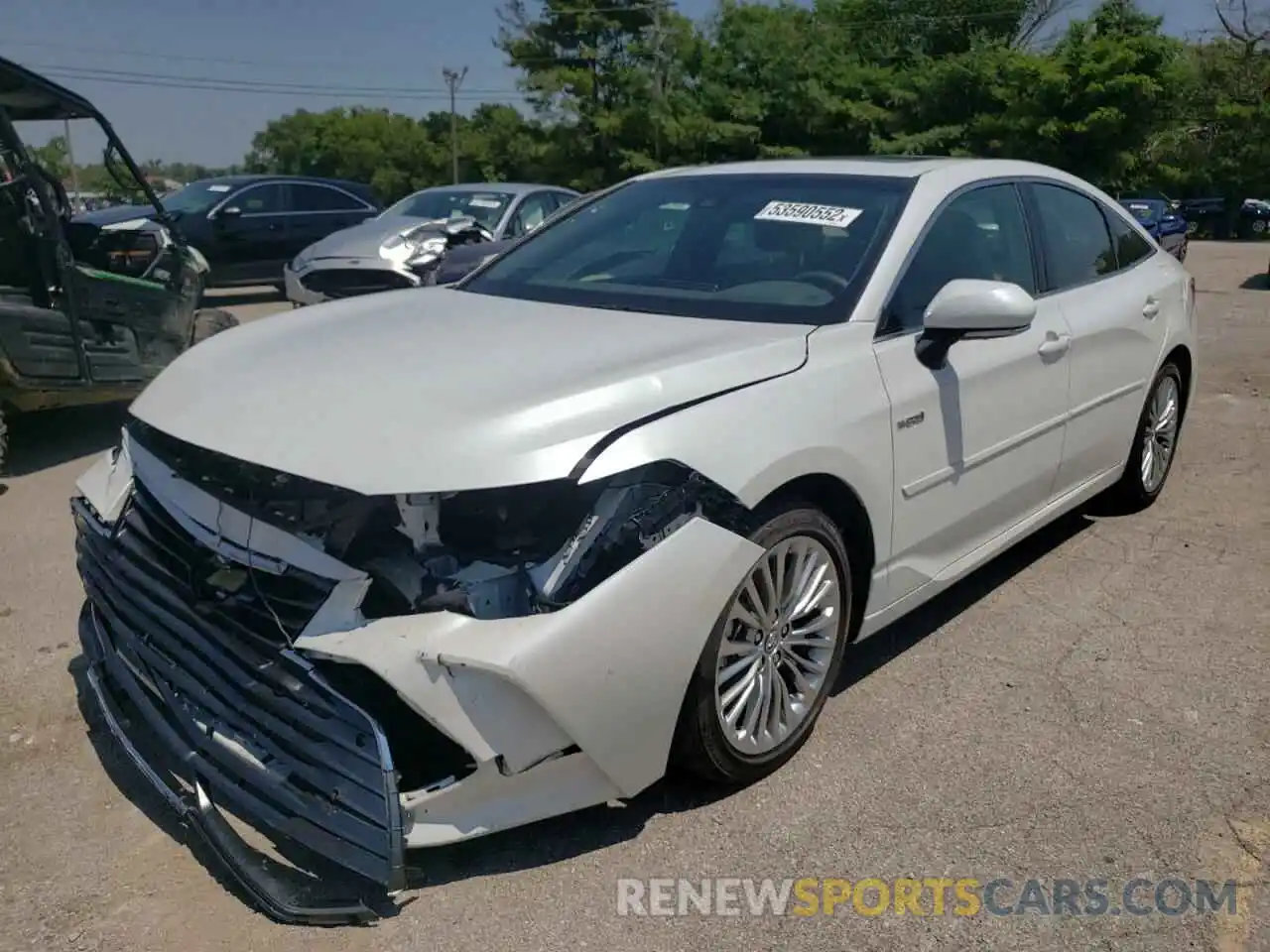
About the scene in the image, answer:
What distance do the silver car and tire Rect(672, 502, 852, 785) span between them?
6.60m

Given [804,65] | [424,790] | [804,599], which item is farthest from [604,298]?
[804,65]

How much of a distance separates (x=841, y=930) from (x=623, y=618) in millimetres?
837

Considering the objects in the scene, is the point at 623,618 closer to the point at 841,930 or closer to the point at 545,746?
the point at 545,746

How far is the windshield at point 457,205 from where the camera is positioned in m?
10.9

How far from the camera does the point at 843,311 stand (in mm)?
3191

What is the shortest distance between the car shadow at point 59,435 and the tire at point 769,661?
4602 millimetres

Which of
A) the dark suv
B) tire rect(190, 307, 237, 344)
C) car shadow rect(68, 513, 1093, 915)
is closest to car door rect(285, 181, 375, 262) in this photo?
the dark suv

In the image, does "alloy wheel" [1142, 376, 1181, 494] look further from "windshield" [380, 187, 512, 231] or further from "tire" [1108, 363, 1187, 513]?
"windshield" [380, 187, 512, 231]

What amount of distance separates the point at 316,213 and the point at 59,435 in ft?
24.4

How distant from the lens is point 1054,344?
396 cm

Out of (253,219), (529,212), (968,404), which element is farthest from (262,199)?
(968,404)

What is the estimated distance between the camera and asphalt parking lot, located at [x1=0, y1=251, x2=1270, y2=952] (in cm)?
242

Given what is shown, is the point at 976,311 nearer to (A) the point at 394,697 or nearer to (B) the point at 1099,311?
(B) the point at 1099,311

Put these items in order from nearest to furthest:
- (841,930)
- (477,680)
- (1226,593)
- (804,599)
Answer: (477,680), (841,930), (804,599), (1226,593)
